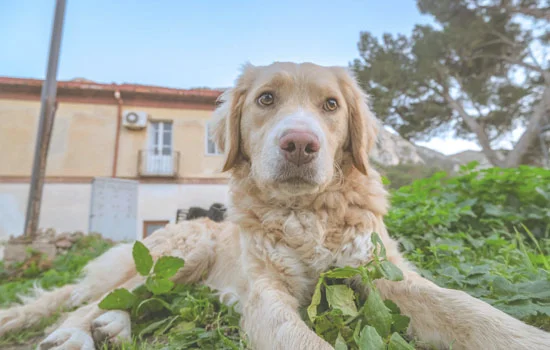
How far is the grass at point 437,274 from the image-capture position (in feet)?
5.04

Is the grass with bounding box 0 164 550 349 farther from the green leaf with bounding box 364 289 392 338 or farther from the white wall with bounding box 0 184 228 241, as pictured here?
the white wall with bounding box 0 184 228 241

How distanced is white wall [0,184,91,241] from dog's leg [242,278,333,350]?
15555mm

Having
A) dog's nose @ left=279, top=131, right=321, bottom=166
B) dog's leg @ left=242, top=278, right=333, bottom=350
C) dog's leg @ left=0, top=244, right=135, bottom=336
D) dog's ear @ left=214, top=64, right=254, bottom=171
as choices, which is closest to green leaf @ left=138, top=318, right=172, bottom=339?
dog's leg @ left=242, top=278, right=333, bottom=350

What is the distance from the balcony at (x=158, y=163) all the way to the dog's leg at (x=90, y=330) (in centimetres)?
1446

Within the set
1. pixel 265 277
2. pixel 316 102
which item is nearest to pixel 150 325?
pixel 265 277

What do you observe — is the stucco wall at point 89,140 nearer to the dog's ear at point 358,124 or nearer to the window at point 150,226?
the window at point 150,226

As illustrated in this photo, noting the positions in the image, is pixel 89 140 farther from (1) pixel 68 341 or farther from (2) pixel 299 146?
(2) pixel 299 146

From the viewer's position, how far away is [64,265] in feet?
19.7

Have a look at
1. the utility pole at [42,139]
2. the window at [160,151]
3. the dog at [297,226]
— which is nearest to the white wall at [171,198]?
the window at [160,151]

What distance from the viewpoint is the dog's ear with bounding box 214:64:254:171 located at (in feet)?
8.07

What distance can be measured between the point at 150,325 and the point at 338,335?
52.0 inches

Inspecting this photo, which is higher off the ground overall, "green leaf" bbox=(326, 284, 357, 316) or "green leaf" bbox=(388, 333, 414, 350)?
"green leaf" bbox=(326, 284, 357, 316)

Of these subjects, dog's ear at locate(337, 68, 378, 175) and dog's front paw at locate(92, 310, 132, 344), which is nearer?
dog's front paw at locate(92, 310, 132, 344)

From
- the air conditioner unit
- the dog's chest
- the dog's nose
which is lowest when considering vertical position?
the dog's chest
